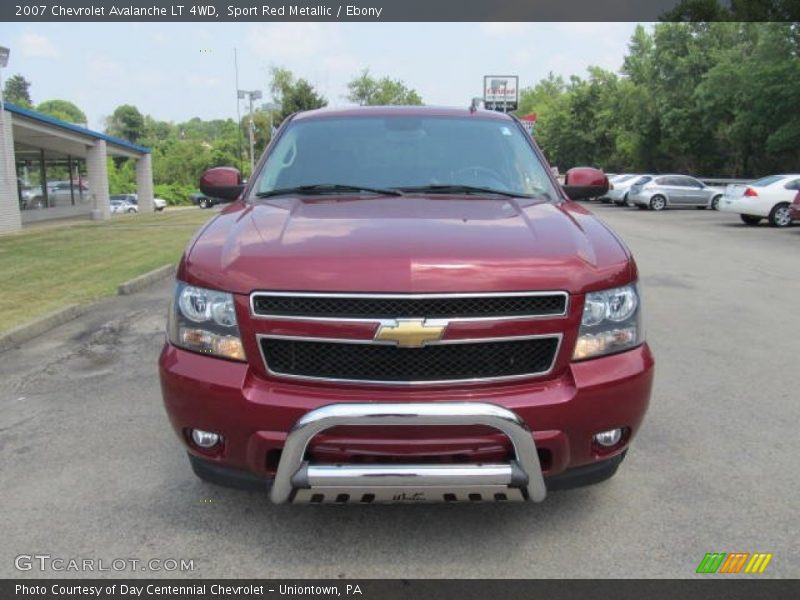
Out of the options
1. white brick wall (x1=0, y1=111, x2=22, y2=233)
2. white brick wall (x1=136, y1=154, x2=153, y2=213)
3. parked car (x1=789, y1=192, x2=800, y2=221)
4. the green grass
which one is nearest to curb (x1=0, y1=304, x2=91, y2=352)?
the green grass

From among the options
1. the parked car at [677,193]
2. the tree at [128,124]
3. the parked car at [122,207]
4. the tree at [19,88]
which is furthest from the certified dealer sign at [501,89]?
the tree at [19,88]

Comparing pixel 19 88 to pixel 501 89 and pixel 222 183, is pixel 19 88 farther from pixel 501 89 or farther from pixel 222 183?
pixel 222 183

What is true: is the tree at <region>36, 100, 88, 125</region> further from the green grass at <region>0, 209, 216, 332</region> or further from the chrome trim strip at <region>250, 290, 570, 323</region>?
the chrome trim strip at <region>250, 290, 570, 323</region>

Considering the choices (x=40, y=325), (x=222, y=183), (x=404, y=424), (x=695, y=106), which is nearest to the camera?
(x=404, y=424)

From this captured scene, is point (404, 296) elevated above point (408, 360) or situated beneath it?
elevated above

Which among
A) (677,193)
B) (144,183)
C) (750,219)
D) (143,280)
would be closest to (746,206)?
(750,219)

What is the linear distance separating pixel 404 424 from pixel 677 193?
29.9 m

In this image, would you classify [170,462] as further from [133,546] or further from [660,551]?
[660,551]

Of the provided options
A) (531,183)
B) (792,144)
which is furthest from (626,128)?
(531,183)

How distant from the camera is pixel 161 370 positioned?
2.88 meters

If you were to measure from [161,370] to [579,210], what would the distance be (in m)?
2.17

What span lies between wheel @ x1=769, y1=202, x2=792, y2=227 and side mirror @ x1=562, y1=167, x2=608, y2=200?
53.4 ft

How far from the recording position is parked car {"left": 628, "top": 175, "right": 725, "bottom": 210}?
96.9 ft

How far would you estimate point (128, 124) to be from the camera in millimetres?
120438
